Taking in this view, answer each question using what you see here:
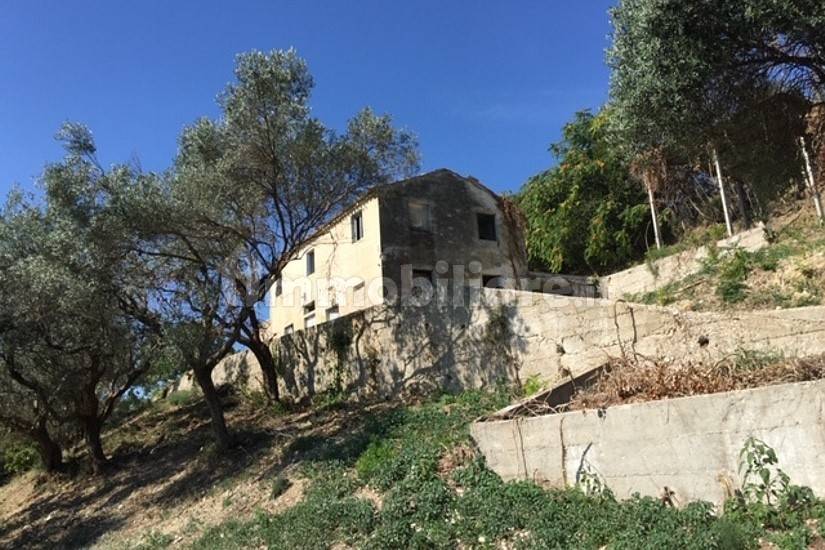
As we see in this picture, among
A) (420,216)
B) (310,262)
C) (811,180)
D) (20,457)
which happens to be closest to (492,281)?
(420,216)

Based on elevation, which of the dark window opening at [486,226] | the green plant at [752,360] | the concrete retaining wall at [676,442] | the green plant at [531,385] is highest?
the dark window opening at [486,226]

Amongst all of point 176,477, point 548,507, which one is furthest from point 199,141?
point 548,507

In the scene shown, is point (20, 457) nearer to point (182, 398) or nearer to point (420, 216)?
point (182, 398)

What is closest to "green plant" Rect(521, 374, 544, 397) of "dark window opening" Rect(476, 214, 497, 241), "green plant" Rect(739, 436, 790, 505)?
"green plant" Rect(739, 436, 790, 505)

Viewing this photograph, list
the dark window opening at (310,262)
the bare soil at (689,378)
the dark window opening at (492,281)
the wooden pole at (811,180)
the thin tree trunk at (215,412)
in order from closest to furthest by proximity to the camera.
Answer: the bare soil at (689,378)
the wooden pole at (811,180)
the thin tree trunk at (215,412)
the dark window opening at (492,281)
the dark window opening at (310,262)

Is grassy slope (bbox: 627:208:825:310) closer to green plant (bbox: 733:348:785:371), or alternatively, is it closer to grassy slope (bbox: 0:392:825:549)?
green plant (bbox: 733:348:785:371)

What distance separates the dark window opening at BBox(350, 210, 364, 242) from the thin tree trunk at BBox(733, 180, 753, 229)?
421 inches

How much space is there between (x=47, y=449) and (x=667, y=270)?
632 inches

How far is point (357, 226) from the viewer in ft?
66.9

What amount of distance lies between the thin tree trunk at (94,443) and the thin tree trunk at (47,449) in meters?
1.26

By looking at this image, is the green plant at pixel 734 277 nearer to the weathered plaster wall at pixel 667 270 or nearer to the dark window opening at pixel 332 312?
the weathered plaster wall at pixel 667 270

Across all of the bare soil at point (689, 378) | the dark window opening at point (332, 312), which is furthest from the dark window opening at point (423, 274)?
the bare soil at point (689, 378)

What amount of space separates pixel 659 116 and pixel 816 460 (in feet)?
19.5

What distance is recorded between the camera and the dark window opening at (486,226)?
70.2ft
